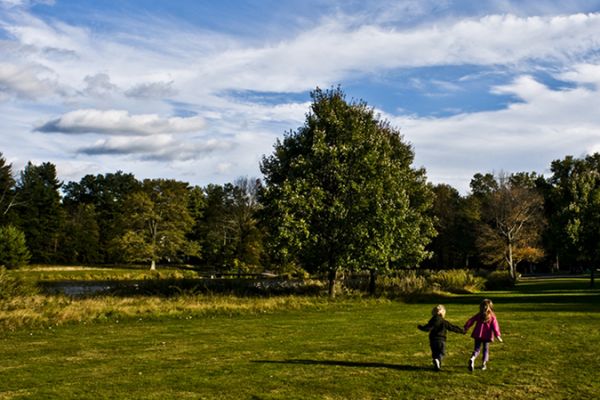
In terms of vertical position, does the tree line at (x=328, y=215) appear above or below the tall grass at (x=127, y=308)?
above

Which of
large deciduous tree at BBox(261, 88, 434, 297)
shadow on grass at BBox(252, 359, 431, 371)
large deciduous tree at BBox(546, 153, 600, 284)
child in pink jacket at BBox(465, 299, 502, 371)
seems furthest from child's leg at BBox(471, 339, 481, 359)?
large deciduous tree at BBox(546, 153, 600, 284)

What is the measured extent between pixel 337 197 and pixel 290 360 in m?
19.3

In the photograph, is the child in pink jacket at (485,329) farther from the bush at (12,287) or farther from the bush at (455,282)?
the bush at (455,282)

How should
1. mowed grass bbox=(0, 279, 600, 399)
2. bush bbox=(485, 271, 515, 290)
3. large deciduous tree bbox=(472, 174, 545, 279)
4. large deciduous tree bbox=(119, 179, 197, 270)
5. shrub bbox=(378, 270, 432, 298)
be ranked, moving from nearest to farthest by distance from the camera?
mowed grass bbox=(0, 279, 600, 399)
shrub bbox=(378, 270, 432, 298)
bush bbox=(485, 271, 515, 290)
large deciduous tree bbox=(472, 174, 545, 279)
large deciduous tree bbox=(119, 179, 197, 270)

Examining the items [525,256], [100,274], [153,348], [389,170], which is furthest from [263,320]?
[525,256]

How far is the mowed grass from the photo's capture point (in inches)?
409

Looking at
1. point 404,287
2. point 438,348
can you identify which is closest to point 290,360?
point 438,348

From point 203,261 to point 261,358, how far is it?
313 ft

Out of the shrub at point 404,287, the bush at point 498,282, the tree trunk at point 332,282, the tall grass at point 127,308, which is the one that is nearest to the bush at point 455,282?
the shrub at point 404,287

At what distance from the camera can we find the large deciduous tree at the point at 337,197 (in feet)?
102

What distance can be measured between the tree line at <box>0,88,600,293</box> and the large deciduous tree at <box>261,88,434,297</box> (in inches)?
3.3

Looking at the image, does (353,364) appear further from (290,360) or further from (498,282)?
(498,282)

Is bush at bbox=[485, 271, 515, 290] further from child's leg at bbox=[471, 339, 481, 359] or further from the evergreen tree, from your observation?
the evergreen tree

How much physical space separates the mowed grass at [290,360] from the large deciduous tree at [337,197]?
28.2 ft
